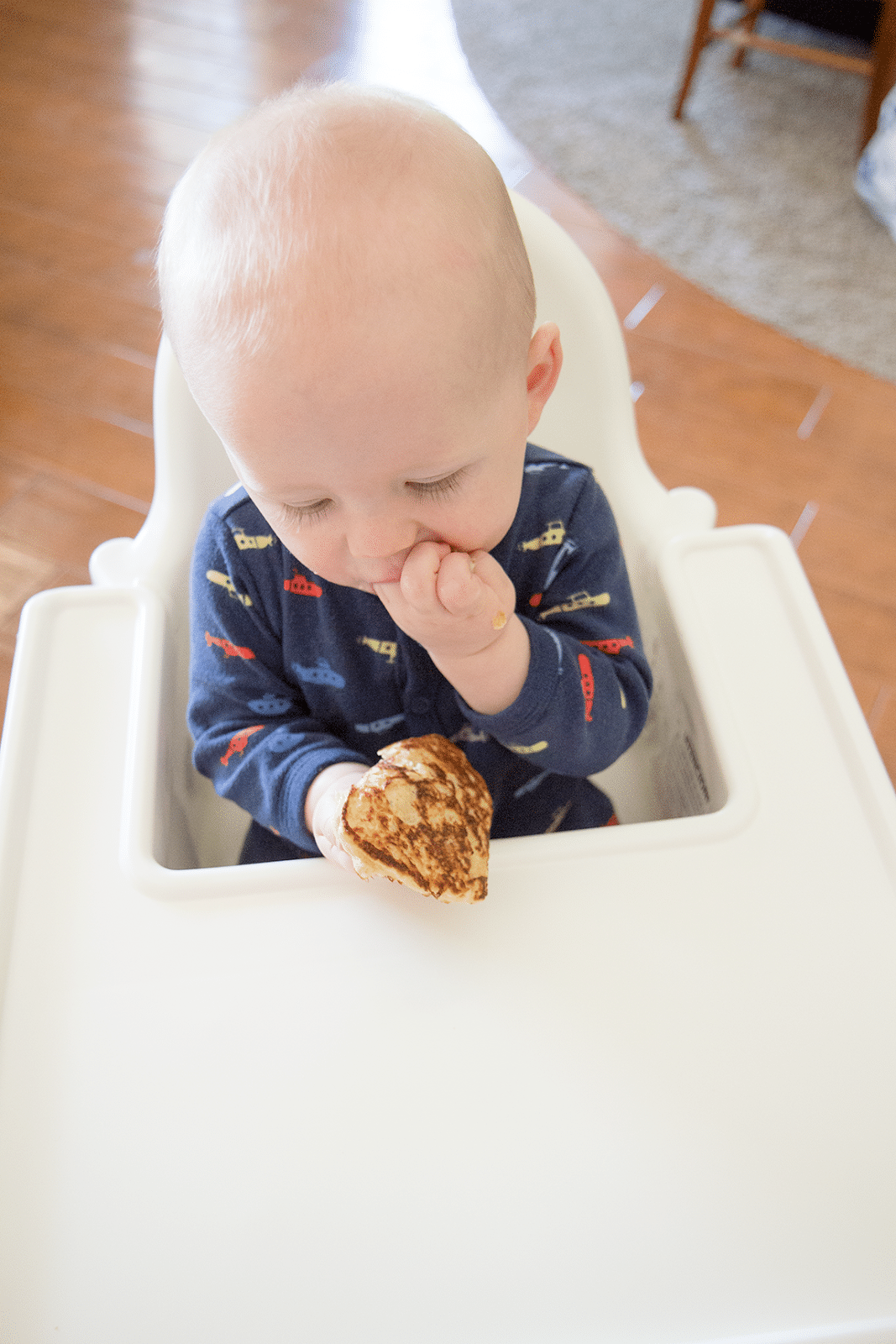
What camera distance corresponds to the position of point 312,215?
41 centimetres

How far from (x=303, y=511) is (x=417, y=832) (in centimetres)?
16

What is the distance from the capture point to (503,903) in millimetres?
521

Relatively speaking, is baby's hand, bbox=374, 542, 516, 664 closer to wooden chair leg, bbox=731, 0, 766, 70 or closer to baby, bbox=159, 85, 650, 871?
baby, bbox=159, 85, 650, 871

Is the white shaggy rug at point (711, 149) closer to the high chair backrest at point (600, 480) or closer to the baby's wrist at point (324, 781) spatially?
the high chair backrest at point (600, 480)

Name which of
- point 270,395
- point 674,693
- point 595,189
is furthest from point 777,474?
point 270,395

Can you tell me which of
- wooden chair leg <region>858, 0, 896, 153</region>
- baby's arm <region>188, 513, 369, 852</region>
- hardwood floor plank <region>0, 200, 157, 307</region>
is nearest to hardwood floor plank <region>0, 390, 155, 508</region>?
hardwood floor plank <region>0, 200, 157, 307</region>

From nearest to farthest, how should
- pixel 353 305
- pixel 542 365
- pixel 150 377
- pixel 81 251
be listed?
pixel 353 305 → pixel 542 365 → pixel 150 377 → pixel 81 251

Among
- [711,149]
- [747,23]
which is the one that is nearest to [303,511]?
[711,149]

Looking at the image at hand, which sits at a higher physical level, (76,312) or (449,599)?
(449,599)

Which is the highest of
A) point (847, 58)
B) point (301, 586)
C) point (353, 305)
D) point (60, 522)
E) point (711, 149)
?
point (353, 305)

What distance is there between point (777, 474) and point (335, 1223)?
4.29 feet

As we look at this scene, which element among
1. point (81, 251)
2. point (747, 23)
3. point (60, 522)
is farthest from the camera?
point (747, 23)

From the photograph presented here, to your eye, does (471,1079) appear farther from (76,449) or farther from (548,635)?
(76,449)

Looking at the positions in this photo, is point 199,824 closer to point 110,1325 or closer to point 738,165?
point 110,1325
